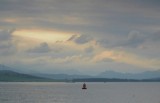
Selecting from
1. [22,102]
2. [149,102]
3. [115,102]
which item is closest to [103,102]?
[115,102]

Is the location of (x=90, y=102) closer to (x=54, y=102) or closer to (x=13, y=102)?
(x=54, y=102)

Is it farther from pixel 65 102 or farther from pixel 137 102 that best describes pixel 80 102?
pixel 137 102

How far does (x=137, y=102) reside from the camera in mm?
137500

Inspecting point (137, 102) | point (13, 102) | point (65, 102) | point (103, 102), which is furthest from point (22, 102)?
point (137, 102)

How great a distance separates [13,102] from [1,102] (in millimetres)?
3777

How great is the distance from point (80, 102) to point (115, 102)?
1128 centimetres

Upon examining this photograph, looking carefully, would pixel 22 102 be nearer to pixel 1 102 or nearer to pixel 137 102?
pixel 1 102

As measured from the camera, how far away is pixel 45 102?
13662 centimetres

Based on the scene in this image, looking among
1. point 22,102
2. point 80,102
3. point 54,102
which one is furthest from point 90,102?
point 22,102

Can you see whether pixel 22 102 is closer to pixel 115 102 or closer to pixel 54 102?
pixel 54 102

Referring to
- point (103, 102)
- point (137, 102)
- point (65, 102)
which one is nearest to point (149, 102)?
point (137, 102)

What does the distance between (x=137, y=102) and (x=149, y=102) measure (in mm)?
3811

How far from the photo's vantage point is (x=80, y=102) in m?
140

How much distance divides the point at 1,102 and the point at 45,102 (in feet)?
45.3
